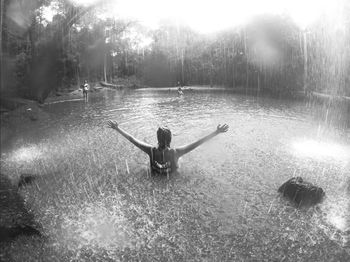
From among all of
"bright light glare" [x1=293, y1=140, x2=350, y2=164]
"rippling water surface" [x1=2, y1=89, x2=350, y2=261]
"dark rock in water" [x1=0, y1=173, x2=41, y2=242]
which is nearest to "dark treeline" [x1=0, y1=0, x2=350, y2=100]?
"rippling water surface" [x1=2, y1=89, x2=350, y2=261]

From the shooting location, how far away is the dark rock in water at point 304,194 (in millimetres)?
7431

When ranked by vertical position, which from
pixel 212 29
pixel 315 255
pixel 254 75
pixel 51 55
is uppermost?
pixel 212 29

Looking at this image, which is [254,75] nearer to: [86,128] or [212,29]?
[212,29]

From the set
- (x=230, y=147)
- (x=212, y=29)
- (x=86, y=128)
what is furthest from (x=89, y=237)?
(x=212, y=29)

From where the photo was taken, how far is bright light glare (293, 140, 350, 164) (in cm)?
1141

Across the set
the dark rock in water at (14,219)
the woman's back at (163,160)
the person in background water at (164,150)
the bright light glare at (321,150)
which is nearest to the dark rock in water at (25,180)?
the dark rock in water at (14,219)

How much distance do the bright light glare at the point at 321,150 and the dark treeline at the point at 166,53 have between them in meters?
20.2

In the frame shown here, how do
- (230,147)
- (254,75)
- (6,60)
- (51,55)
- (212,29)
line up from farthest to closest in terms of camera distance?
(212,29) → (254,75) → (51,55) → (6,60) → (230,147)

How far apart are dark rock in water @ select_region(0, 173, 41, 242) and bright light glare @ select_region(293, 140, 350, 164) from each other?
9669mm

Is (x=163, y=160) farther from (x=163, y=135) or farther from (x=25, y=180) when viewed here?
(x=25, y=180)

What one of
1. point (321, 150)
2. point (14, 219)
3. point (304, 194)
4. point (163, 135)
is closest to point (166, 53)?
point (321, 150)

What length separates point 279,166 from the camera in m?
10.3

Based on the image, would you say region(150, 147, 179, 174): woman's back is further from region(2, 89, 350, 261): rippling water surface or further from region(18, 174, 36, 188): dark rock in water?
region(18, 174, 36, 188): dark rock in water

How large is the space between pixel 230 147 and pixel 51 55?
87.0 ft
